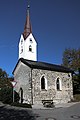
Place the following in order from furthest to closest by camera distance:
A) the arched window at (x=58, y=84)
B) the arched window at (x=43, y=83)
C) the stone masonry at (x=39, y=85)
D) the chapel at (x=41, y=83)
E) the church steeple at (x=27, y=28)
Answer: the church steeple at (x=27, y=28)
the arched window at (x=58, y=84)
the arched window at (x=43, y=83)
the chapel at (x=41, y=83)
the stone masonry at (x=39, y=85)

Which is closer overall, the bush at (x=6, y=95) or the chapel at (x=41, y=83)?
the bush at (x=6, y=95)

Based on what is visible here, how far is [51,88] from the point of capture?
25766 millimetres

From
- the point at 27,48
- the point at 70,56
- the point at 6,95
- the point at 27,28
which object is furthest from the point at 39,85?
the point at 70,56

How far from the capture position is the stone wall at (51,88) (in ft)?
80.3

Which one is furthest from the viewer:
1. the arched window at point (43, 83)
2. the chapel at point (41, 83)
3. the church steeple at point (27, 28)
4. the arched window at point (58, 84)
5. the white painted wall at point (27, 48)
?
the church steeple at point (27, 28)

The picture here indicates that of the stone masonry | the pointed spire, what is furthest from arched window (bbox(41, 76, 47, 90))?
the pointed spire

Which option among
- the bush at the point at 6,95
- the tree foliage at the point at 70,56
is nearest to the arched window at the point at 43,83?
the bush at the point at 6,95

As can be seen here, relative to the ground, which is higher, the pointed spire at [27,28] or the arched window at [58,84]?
the pointed spire at [27,28]

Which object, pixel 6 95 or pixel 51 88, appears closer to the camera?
pixel 6 95

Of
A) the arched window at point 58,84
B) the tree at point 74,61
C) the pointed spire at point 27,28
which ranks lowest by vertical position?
the arched window at point 58,84

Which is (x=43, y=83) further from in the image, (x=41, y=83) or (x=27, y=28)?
(x=27, y=28)

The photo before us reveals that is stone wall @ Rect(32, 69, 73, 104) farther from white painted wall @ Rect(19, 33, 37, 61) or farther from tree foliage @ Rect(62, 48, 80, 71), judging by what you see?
tree foliage @ Rect(62, 48, 80, 71)

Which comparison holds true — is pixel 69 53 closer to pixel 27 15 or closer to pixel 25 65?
pixel 27 15

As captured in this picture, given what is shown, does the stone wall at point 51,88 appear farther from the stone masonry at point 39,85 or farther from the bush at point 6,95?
the bush at point 6,95
